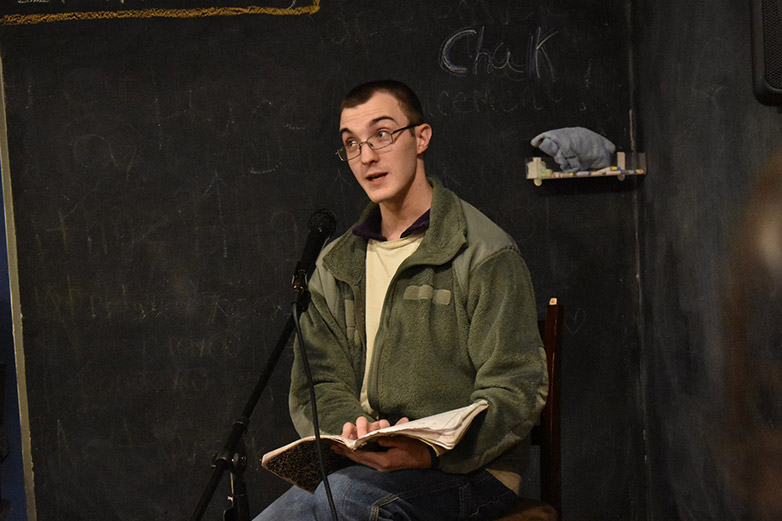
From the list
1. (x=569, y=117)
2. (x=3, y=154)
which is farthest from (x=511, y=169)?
(x=3, y=154)

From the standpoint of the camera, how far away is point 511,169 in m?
2.82

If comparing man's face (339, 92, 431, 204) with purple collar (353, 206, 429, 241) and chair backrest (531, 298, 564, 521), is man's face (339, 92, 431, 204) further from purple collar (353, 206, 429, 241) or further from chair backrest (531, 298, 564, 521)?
chair backrest (531, 298, 564, 521)

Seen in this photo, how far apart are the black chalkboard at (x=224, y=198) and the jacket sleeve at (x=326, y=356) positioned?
2.60ft

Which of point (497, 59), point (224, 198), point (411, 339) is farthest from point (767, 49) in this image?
point (224, 198)

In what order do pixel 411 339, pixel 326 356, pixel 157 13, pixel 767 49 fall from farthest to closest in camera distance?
pixel 157 13 < pixel 326 356 < pixel 411 339 < pixel 767 49

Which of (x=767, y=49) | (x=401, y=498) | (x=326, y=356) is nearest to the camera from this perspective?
(x=767, y=49)

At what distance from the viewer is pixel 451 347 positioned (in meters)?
1.88

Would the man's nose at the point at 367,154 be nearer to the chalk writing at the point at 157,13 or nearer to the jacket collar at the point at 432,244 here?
the jacket collar at the point at 432,244

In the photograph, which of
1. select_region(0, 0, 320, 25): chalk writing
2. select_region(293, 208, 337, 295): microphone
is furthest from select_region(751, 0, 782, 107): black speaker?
select_region(0, 0, 320, 25): chalk writing

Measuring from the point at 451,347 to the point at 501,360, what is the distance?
0.51 ft

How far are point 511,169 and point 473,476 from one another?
1.33 metres

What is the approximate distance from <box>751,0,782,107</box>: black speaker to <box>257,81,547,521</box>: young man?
64 cm

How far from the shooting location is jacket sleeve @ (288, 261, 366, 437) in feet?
6.49

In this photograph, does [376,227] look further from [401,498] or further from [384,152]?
[401,498]
